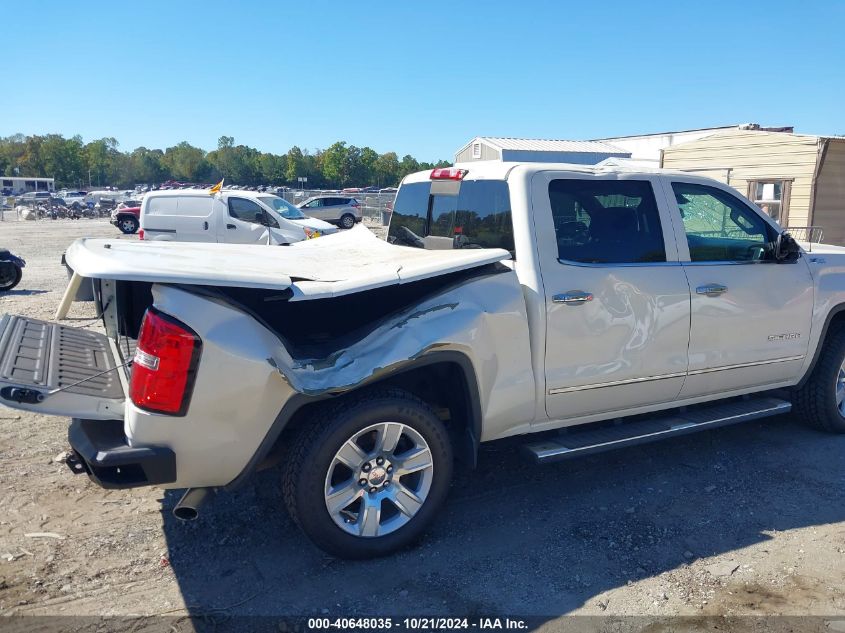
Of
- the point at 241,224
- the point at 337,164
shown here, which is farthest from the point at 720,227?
the point at 337,164

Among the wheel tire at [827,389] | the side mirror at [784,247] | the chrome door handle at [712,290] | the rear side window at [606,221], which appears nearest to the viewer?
the rear side window at [606,221]

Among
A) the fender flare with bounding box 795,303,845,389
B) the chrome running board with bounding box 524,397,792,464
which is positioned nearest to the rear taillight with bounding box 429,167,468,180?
the chrome running board with bounding box 524,397,792,464

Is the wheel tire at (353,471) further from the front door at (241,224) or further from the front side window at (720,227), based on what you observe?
the front door at (241,224)

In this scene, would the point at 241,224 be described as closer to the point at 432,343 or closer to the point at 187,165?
the point at 432,343

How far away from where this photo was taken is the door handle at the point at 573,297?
Answer: 3707mm

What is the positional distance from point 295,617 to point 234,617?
0.27 m

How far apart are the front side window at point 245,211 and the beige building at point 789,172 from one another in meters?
9.84

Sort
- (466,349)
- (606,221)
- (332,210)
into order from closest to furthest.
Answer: (466,349) < (606,221) < (332,210)

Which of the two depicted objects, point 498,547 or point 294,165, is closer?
point 498,547

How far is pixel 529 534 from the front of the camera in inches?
146

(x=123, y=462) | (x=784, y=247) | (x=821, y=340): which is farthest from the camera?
(x=821, y=340)

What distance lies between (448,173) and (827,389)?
10.7 ft

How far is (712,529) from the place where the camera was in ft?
12.3

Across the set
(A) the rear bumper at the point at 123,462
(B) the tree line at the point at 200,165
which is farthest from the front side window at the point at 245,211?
(B) the tree line at the point at 200,165
